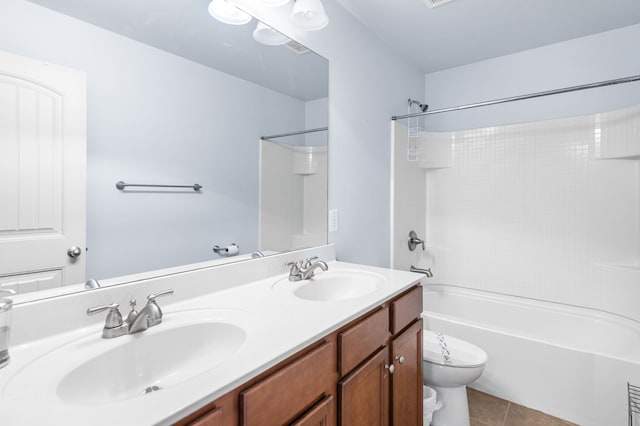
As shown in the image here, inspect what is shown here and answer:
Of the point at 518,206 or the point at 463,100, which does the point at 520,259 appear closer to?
the point at 518,206

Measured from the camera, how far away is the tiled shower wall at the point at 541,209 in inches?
84.9

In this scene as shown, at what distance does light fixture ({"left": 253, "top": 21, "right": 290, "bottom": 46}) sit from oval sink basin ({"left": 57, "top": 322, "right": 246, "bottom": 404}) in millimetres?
1241

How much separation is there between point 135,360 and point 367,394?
0.74 m

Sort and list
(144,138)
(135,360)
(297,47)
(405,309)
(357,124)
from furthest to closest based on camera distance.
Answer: (357,124)
(297,47)
(405,309)
(144,138)
(135,360)

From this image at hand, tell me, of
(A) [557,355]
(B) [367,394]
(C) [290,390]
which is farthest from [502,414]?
(C) [290,390]

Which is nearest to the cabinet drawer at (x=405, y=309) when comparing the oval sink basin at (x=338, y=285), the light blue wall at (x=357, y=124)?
the oval sink basin at (x=338, y=285)

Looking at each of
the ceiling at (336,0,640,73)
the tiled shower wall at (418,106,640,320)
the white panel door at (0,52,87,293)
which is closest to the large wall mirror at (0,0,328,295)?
the white panel door at (0,52,87,293)

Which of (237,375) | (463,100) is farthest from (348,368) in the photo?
(463,100)

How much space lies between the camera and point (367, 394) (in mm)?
1118

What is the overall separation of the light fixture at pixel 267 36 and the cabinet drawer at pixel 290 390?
1.33 meters

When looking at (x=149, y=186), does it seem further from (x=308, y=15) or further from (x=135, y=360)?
(x=308, y=15)

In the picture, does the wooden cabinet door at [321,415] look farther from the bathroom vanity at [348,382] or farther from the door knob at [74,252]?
the door knob at [74,252]

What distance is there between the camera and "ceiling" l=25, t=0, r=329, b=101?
3.22 feet

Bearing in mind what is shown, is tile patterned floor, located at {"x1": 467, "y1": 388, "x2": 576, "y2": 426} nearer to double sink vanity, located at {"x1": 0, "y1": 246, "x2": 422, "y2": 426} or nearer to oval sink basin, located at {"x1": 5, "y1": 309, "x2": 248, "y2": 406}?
double sink vanity, located at {"x1": 0, "y1": 246, "x2": 422, "y2": 426}
